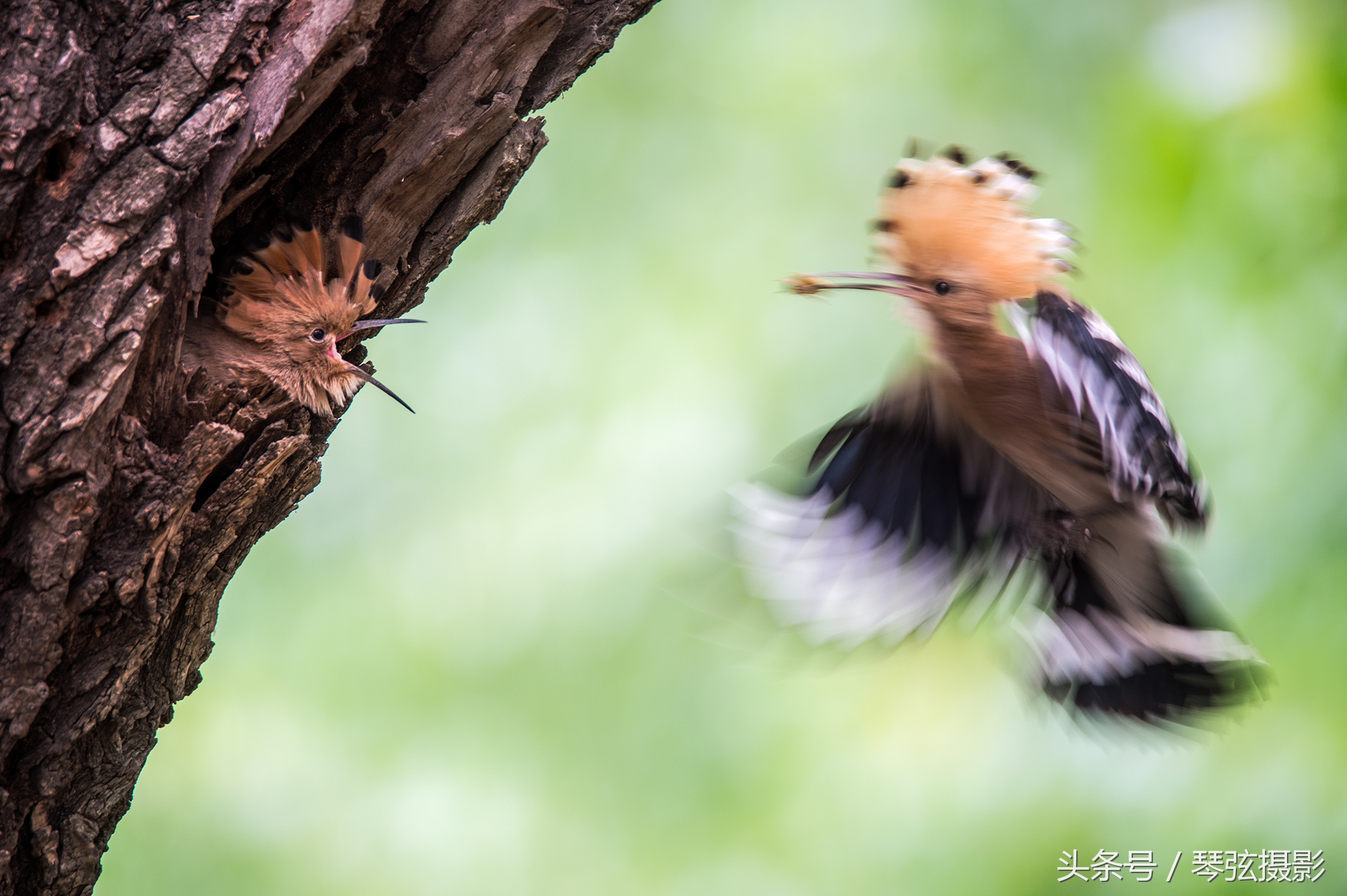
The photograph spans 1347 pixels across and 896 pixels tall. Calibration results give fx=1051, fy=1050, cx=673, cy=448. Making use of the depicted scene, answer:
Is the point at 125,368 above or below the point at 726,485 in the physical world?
below

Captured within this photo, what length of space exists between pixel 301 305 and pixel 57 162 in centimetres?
21

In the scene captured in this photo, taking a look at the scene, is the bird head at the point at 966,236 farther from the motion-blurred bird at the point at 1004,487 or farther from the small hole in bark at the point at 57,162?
the small hole in bark at the point at 57,162

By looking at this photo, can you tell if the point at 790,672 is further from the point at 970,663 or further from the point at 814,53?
the point at 814,53

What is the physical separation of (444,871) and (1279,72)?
1.92 m

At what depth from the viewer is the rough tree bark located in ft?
2.26

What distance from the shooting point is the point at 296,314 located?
0.87 m

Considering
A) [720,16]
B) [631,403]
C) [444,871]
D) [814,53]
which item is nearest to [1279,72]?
[814,53]

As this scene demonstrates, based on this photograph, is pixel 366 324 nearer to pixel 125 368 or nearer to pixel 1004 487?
pixel 125 368

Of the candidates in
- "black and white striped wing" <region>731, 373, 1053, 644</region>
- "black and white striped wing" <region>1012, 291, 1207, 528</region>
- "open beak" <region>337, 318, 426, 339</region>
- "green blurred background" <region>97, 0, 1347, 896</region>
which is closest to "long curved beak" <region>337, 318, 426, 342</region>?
"open beak" <region>337, 318, 426, 339</region>

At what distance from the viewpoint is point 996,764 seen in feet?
5.59

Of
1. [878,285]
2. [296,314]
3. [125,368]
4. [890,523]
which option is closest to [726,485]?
[890,523]

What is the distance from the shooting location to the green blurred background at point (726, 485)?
171 cm

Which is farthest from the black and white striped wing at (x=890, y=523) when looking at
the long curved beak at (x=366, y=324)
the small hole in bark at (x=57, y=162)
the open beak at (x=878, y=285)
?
the small hole in bark at (x=57, y=162)

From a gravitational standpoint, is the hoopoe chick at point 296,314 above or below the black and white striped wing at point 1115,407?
below
